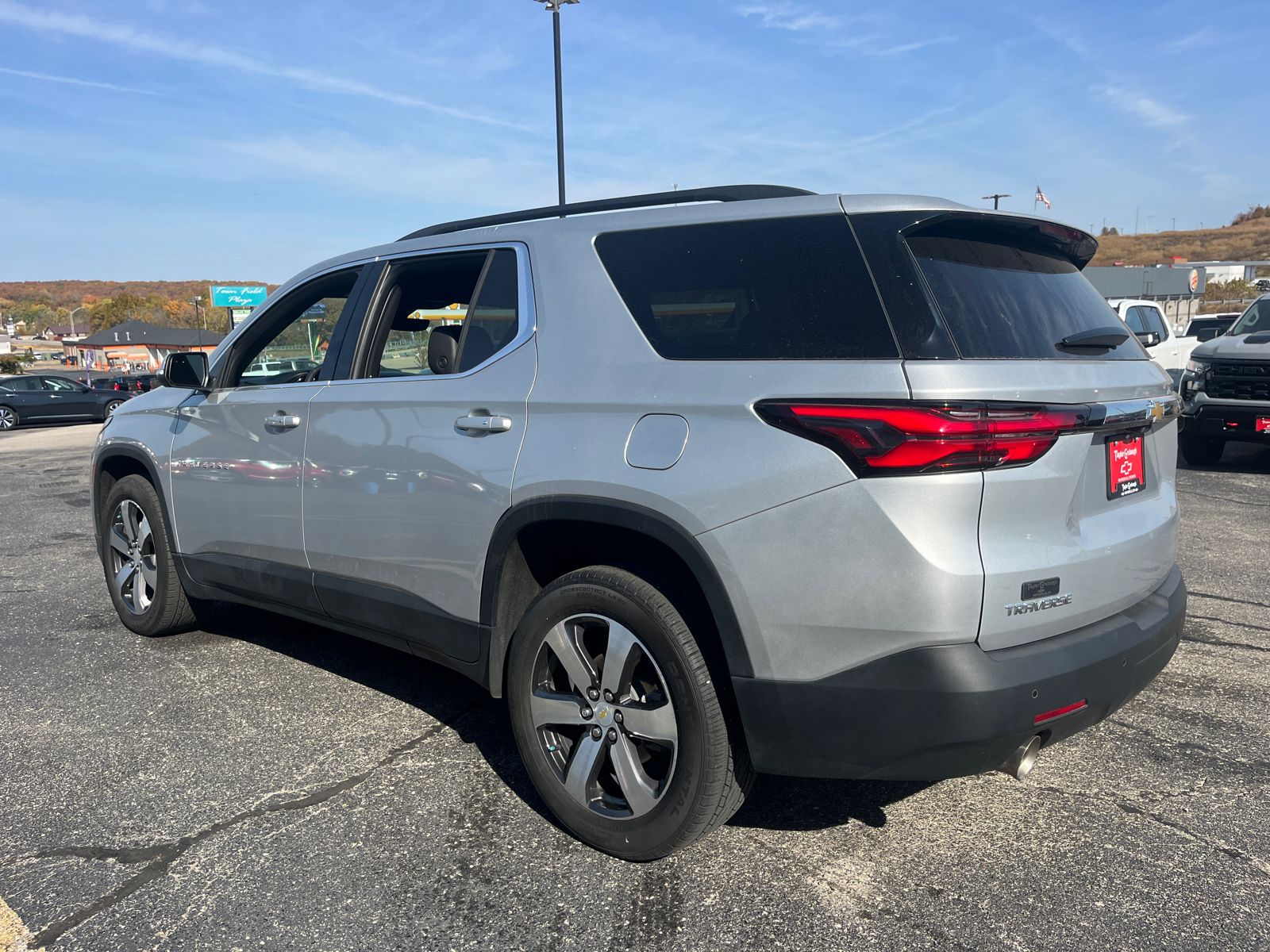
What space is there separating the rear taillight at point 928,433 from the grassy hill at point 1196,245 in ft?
430

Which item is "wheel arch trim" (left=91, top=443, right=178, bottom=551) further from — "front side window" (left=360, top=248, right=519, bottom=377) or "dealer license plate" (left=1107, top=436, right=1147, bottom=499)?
"dealer license plate" (left=1107, top=436, right=1147, bottom=499)

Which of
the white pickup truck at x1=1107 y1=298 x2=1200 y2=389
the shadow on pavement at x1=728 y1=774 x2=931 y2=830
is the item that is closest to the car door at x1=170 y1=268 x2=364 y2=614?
the shadow on pavement at x1=728 y1=774 x2=931 y2=830

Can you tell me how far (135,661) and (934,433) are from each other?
402cm

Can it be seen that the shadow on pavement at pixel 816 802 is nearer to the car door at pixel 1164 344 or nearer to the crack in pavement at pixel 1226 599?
the crack in pavement at pixel 1226 599

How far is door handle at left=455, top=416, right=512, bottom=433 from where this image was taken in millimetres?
2947

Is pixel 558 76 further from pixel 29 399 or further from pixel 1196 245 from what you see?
pixel 1196 245

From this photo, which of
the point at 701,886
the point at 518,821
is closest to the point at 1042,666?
the point at 701,886

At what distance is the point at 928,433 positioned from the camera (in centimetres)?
216

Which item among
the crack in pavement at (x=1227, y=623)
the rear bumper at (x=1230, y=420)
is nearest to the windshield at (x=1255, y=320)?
the rear bumper at (x=1230, y=420)

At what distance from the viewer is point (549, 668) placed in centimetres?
287

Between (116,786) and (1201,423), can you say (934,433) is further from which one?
(1201,423)

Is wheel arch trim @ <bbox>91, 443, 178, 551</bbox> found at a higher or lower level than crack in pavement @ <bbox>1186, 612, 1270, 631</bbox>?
higher

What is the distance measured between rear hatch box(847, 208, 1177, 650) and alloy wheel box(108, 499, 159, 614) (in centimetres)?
394

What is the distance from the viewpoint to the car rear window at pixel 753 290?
2.35 meters
